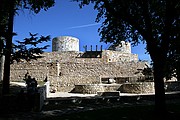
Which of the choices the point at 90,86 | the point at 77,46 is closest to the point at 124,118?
the point at 90,86

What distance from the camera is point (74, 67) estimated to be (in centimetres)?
3325

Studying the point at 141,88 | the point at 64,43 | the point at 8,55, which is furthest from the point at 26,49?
the point at 64,43

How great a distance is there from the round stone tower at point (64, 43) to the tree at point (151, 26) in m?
34.1

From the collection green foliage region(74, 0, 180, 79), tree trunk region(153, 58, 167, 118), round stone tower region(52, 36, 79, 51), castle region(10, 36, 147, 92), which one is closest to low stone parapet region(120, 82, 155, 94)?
castle region(10, 36, 147, 92)

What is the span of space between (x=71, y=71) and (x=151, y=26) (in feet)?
74.5

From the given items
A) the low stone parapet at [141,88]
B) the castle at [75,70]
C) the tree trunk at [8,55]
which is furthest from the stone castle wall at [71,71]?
the tree trunk at [8,55]

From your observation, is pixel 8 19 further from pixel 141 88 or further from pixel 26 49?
pixel 141 88

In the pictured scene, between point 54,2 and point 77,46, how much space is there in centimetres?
3720

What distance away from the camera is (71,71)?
108ft

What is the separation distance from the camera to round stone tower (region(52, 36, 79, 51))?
156 ft

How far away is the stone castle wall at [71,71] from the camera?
28.8m

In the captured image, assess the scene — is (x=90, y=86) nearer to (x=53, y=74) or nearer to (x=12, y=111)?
(x=53, y=74)

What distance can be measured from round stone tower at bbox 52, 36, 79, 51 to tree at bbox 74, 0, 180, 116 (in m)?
34.1

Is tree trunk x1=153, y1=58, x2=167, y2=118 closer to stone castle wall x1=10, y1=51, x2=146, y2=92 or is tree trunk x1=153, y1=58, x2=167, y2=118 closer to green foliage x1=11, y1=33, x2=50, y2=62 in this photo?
green foliage x1=11, y1=33, x2=50, y2=62
